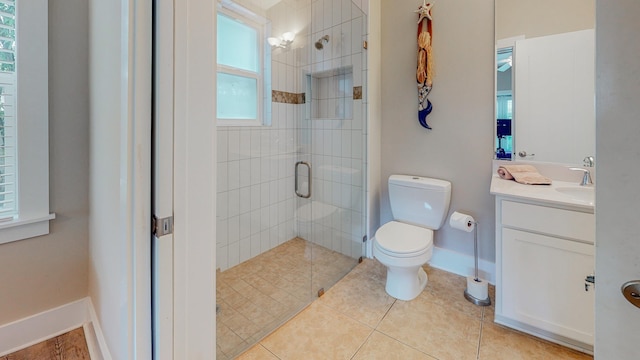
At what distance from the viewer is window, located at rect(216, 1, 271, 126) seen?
6.38 ft

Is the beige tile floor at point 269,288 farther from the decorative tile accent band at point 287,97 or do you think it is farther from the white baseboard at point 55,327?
the decorative tile accent band at point 287,97

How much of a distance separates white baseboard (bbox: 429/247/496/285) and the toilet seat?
1.44ft

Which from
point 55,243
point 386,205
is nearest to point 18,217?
point 55,243

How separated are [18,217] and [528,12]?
331 centimetres

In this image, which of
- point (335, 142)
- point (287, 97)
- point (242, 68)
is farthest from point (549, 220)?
point (242, 68)

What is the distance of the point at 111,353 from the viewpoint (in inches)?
46.2

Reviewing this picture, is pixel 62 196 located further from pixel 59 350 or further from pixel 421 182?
pixel 421 182

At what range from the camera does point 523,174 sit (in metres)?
1.72

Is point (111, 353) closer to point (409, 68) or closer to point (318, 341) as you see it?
point (318, 341)

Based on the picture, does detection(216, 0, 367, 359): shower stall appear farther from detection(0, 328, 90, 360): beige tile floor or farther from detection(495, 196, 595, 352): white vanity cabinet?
detection(495, 196, 595, 352): white vanity cabinet

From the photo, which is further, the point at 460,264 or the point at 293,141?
the point at 293,141

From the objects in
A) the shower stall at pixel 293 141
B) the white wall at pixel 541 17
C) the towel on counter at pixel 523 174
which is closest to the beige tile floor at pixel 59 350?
the shower stall at pixel 293 141

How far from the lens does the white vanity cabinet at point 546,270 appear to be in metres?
1.28

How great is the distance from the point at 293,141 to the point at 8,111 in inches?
66.8
